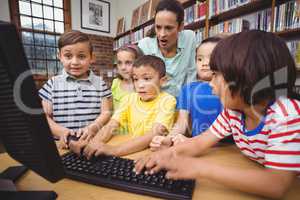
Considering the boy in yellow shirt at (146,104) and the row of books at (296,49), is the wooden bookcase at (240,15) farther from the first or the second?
the boy in yellow shirt at (146,104)

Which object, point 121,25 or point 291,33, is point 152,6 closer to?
point 121,25

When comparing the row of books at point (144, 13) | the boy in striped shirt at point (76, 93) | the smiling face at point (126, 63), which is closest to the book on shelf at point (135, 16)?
the row of books at point (144, 13)

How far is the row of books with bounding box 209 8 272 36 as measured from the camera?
6.86 ft

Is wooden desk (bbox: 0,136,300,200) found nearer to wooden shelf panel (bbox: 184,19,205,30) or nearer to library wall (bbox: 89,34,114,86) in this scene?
wooden shelf panel (bbox: 184,19,205,30)

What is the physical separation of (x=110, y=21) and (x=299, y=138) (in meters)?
5.34

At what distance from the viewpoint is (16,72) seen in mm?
297

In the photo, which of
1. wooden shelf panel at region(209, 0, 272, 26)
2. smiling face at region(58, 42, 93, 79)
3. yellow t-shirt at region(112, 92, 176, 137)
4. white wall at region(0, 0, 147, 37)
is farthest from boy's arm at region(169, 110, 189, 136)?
white wall at region(0, 0, 147, 37)

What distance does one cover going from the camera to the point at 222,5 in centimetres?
240

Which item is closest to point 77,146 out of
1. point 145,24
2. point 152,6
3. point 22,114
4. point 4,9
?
point 22,114

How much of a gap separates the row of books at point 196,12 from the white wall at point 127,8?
1729mm

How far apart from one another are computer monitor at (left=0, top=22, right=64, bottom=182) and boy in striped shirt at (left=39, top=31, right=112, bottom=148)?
0.84 m

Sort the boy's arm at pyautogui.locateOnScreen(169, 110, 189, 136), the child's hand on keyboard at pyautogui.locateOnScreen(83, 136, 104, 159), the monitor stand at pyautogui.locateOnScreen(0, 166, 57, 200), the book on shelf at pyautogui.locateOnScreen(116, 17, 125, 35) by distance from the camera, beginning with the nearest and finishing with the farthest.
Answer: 1. the monitor stand at pyautogui.locateOnScreen(0, 166, 57, 200)
2. the child's hand on keyboard at pyautogui.locateOnScreen(83, 136, 104, 159)
3. the boy's arm at pyautogui.locateOnScreen(169, 110, 189, 136)
4. the book on shelf at pyautogui.locateOnScreen(116, 17, 125, 35)

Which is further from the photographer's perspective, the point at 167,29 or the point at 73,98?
the point at 167,29

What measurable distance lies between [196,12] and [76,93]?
208 cm
